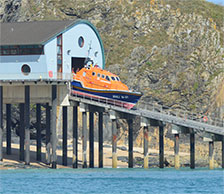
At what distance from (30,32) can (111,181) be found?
1969 centimetres

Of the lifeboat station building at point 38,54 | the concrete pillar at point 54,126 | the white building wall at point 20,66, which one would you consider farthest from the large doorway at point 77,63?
the white building wall at point 20,66

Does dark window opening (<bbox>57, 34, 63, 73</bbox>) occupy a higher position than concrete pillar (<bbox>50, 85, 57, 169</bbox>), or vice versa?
dark window opening (<bbox>57, 34, 63, 73</bbox>)

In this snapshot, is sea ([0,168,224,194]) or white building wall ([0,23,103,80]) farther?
white building wall ([0,23,103,80])

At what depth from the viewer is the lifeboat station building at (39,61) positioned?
81875 mm

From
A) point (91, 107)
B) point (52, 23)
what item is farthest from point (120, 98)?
point (52, 23)

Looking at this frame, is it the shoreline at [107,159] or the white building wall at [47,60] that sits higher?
the white building wall at [47,60]

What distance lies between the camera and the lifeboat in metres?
83.4

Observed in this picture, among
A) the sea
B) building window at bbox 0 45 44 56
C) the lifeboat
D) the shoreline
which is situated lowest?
the sea

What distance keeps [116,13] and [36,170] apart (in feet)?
172

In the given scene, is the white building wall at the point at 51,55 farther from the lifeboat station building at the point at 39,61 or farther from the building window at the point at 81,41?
the building window at the point at 81,41

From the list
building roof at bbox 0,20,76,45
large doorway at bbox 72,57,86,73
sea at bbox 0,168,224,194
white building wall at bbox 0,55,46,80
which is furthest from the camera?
large doorway at bbox 72,57,86,73

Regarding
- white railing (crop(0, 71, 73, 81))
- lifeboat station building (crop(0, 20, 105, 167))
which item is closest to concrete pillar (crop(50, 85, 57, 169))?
lifeboat station building (crop(0, 20, 105, 167))

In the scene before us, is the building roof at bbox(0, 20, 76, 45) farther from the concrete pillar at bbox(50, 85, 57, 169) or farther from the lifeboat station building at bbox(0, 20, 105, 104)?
the concrete pillar at bbox(50, 85, 57, 169)

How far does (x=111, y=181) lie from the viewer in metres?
73.2
